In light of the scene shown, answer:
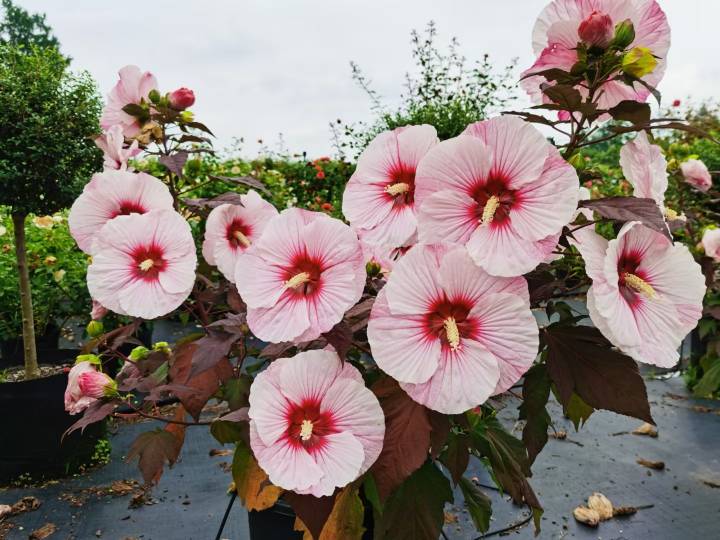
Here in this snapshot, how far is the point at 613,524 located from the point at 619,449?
62 centimetres

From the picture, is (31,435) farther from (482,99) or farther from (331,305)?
(482,99)

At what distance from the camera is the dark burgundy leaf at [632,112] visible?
0.69 metres

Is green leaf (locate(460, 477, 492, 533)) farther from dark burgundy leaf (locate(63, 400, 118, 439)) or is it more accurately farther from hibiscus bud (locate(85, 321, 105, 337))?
hibiscus bud (locate(85, 321, 105, 337))

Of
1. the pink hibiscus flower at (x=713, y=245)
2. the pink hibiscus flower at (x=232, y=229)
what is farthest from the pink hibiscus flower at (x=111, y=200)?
the pink hibiscus flower at (x=713, y=245)

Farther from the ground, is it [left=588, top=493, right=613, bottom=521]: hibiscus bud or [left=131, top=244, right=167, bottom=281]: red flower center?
[left=131, top=244, right=167, bottom=281]: red flower center

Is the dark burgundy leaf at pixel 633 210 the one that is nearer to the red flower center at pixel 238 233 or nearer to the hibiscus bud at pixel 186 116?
the red flower center at pixel 238 233

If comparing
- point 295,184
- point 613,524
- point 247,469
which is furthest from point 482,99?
point 247,469

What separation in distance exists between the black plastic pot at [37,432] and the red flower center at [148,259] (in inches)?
60.3

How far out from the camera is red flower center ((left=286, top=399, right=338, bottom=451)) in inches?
26.5

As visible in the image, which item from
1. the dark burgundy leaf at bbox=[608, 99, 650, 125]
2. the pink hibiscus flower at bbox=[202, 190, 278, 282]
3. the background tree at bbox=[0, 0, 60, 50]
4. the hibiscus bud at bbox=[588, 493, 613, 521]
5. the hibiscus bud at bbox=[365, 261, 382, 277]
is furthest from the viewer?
the background tree at bbox=[0, 0, 60, 50]

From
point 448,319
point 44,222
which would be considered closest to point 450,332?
point 448,319

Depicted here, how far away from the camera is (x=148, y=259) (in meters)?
0.79

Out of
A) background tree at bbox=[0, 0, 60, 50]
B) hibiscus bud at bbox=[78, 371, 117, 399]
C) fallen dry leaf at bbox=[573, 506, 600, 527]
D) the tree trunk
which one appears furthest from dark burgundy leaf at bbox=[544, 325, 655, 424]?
background tree at bbox=[0, 0, 60, 50]

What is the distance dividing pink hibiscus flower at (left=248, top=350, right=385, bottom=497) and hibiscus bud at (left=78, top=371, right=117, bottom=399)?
464 millimetres
